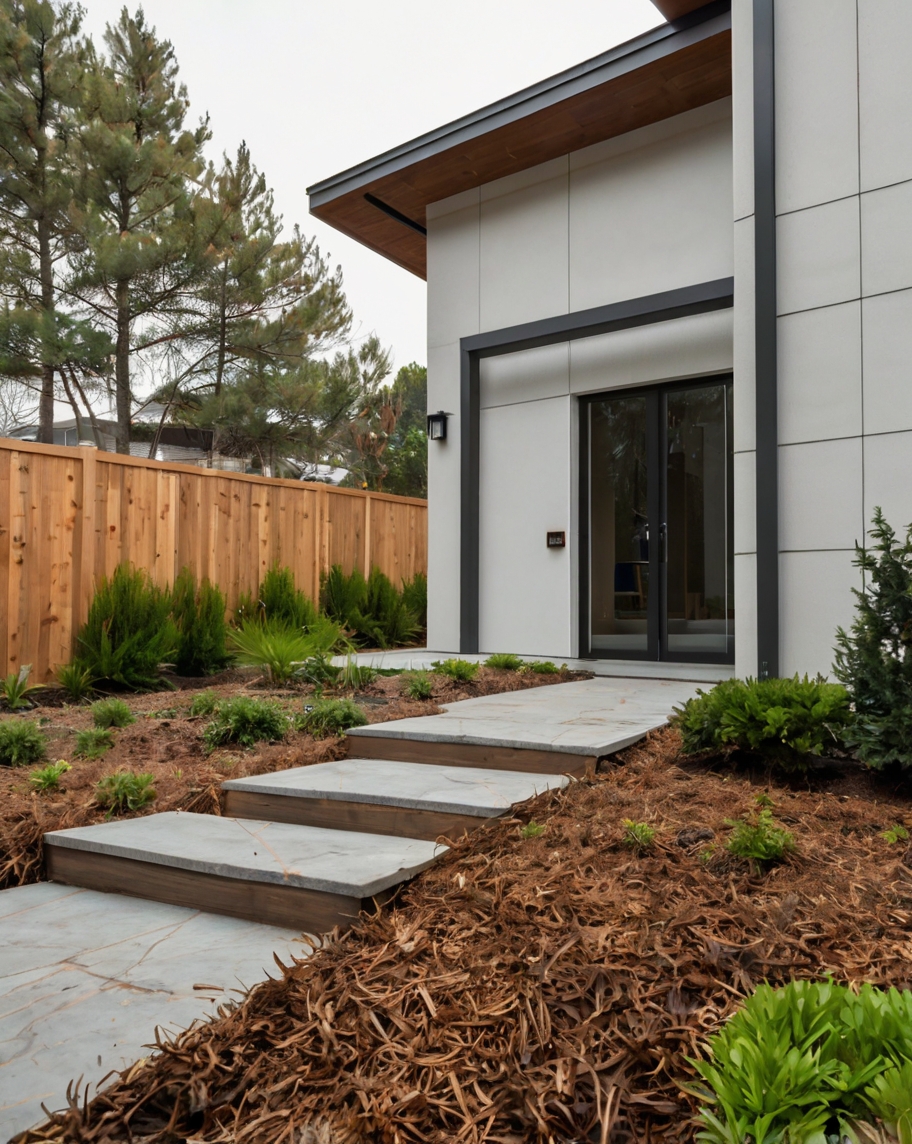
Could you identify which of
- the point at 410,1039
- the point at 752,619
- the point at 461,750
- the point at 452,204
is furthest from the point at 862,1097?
the point at 452,204

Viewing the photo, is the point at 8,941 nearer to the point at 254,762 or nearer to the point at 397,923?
the point at 397,923

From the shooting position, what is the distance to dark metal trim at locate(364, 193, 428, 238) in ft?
28.6

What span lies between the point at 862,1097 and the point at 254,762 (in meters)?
2.91

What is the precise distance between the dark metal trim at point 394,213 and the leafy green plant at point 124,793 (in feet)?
23.2

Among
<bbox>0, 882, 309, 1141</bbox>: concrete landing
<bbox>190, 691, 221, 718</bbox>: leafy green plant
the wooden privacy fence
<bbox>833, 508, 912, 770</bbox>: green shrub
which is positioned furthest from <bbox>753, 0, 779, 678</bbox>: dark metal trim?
the wooden privacy fence

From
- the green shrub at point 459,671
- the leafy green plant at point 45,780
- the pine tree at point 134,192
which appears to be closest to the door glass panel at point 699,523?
the green shrub at point 459,671

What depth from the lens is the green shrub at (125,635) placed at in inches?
249

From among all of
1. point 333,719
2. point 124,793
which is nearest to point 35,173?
point 333,719

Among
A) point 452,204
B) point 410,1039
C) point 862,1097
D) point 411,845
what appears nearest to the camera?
point 862,1097

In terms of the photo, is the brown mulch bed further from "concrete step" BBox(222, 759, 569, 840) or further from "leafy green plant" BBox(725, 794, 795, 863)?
"leafy green plant" BBox(725, 794, 795, 863)

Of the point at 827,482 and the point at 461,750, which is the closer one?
the point at 461,750

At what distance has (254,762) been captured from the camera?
3705mm

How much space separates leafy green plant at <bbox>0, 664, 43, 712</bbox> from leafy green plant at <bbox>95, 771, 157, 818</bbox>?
273 cm

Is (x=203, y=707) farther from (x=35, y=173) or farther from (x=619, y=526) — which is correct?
(x=35, y=173)
